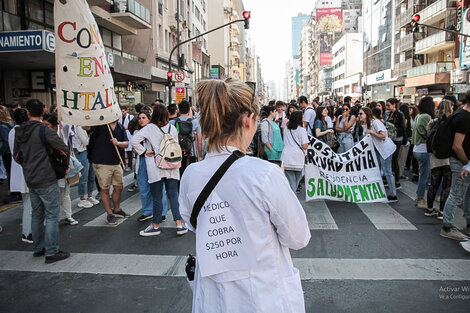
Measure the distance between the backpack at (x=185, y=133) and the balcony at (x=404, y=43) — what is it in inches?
1723

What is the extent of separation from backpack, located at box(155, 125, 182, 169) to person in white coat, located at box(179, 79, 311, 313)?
407cm

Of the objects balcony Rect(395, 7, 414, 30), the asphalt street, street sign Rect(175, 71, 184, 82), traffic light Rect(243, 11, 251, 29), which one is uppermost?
balcony Rect(395, 7, 414, 30)

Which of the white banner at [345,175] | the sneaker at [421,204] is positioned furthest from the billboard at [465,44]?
the sneaker at [421,204]

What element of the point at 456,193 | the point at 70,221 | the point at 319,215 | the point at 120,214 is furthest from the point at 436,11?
the point at 70,221

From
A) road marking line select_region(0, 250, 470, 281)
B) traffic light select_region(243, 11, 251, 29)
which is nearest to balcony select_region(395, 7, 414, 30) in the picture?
traffic light select_region(243, 11, 251, 29)

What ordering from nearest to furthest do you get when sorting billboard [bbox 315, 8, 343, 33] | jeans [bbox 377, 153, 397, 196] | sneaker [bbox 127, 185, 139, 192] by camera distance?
jeans [bbox 377, 153, 397, 196]
sneaker [bbox 127, 185, 139, 192]
billboard [bbox 315, 8, 343, 33]

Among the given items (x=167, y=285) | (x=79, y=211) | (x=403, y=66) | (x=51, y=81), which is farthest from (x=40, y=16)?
(x=403, y=66)

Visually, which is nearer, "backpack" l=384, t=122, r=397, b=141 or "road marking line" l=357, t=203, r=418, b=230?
"road marking line" l=357, t=203, r=418, b=230

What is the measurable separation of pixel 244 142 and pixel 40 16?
1968 centimetres

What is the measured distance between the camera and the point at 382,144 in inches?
321

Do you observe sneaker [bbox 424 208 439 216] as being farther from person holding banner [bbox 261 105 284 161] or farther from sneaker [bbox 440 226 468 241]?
person holding banner [bbox 261 105 284 161]

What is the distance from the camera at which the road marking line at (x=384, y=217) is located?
6.37m

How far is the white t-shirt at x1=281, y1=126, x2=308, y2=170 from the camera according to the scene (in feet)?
24.1

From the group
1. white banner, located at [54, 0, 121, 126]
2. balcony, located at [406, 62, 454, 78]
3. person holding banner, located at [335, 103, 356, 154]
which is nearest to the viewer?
white banner, located at [54, 0, 121, 126]
